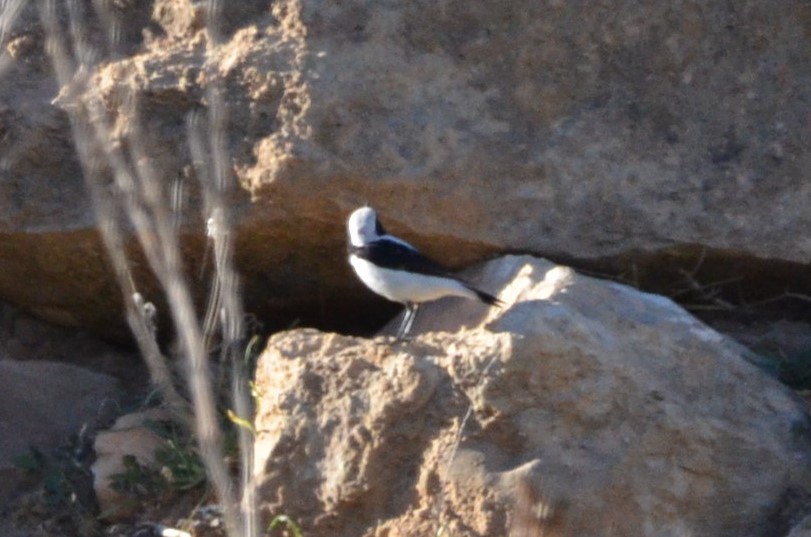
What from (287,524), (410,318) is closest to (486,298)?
(410,318)

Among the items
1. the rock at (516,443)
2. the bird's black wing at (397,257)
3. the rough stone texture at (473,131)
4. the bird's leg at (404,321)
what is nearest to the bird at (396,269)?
the bird's black wing at (397,257)

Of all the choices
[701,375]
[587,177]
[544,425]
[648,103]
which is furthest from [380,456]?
[648,103]

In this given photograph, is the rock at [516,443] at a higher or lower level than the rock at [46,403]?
higher

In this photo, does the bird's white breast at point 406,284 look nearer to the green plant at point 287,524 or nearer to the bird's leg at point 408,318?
the bird's leg at point 408,318

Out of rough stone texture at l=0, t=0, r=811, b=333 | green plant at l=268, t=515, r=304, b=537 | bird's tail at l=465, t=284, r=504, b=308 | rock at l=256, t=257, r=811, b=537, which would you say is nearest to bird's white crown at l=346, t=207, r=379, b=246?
rough stone texture at l=0, t=0, r=811, b=333

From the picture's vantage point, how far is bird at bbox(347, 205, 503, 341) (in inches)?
179

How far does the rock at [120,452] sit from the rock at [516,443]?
2.53ft

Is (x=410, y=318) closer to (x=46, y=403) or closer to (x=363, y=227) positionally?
(x=363, y=227)

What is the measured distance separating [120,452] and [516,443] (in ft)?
5.01

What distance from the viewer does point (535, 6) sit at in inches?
201

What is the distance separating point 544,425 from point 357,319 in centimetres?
171

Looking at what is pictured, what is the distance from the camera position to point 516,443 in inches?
152

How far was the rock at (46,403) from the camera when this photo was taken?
16.6ft

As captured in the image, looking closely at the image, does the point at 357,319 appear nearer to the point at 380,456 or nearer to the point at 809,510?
the point at 380,456
